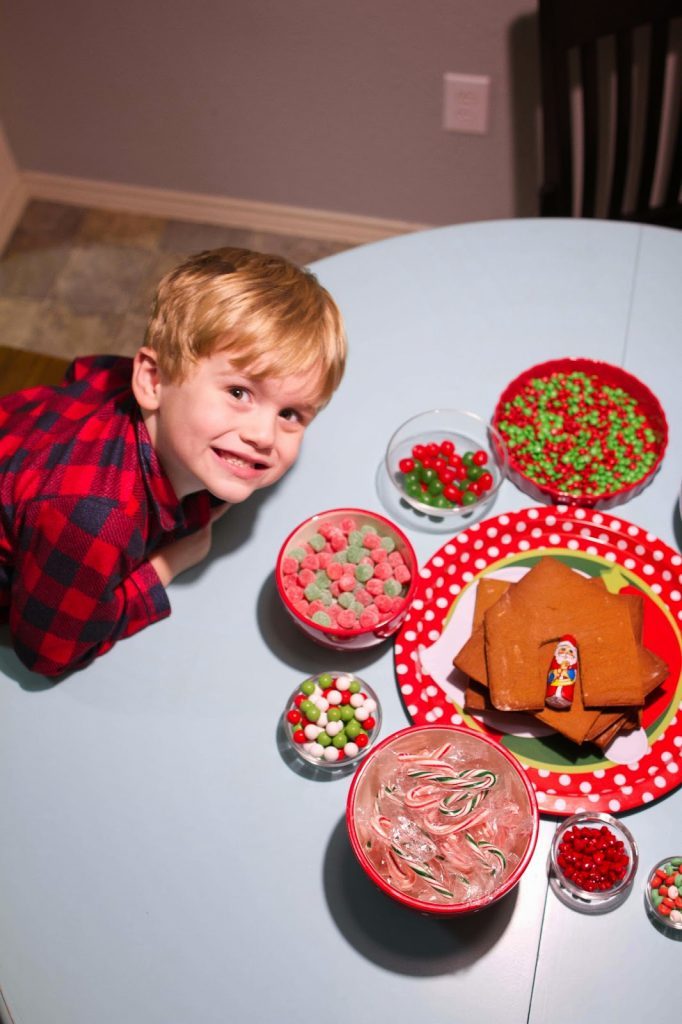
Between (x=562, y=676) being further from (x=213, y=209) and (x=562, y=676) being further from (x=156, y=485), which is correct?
(x=213, y=209)

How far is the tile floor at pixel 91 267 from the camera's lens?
2840 millimetres

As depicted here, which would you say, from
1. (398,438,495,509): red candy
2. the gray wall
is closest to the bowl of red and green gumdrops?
(398,438,495,509): red candy

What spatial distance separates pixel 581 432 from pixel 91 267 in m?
1.92

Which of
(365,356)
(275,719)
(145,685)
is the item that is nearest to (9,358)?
(365,356)

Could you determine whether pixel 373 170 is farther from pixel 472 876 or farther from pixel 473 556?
pixel 472 876

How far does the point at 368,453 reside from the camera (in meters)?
1.52

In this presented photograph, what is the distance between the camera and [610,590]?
137 centimetres

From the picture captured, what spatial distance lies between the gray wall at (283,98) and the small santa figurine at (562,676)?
161cm

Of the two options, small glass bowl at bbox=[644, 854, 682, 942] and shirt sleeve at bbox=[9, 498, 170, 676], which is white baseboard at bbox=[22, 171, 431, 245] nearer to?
shirt sleeve at bbox=[9, 498, 170, 676]

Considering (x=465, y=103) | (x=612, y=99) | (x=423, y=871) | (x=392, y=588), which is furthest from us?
(x=465, y=103)

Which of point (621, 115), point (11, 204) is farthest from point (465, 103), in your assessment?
point (11, 204)

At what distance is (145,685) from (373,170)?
71.7 inches

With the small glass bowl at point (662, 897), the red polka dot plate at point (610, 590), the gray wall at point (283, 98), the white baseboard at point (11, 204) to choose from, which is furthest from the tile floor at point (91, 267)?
the small glass bowl at point (662, 897)

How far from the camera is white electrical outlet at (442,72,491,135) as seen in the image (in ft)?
7.91
